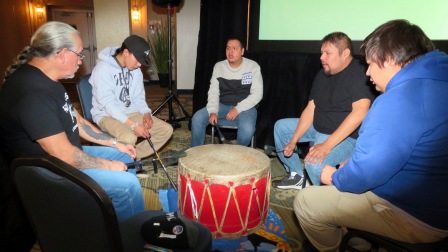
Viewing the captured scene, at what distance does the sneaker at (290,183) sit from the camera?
8.50 feet

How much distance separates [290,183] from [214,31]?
220cm

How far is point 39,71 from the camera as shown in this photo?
1.44 m

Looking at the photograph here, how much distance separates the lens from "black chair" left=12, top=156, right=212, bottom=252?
0.75m

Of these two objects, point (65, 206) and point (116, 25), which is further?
point (116, 25)

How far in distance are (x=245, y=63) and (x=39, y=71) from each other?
2085mm

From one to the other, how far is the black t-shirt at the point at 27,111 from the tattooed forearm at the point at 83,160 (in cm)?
15

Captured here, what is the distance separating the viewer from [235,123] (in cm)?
296

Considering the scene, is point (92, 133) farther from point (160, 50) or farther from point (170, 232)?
point (160, 50)

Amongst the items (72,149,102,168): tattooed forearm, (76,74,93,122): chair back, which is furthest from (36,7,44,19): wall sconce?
(72,149,102,168): tattooed forearm

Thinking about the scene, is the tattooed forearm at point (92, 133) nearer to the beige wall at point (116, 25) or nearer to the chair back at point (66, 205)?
the chair back at point (66, 205)

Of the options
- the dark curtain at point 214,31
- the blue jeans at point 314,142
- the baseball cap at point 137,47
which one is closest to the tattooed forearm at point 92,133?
the baseball cap at point 137,47

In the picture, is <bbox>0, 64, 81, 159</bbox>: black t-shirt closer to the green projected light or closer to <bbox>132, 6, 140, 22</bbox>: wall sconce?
the green projected light

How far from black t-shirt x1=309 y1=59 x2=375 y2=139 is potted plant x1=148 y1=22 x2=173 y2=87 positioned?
5.51 metres

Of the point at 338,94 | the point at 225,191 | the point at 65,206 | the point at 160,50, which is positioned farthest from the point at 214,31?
the point at 160,50
